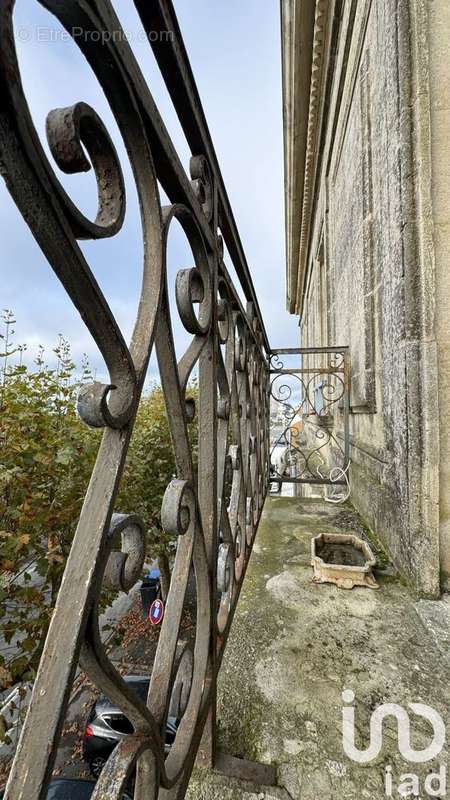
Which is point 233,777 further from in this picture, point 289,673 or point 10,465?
point 10,465

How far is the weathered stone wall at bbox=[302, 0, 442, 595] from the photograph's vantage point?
1376 mm

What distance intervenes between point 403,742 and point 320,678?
229 millimetres

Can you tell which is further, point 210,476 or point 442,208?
point 442,208

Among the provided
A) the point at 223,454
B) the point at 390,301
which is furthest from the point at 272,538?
the point at 390,301

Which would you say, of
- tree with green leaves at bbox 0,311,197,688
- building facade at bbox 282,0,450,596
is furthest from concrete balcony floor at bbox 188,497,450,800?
tree with green leaves at bbox 0,311,197,688

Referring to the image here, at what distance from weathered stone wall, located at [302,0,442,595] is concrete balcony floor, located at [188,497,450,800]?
12.0 inches

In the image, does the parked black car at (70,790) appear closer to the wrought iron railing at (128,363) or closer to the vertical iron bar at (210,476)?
the vertical iron bar at (210,476)

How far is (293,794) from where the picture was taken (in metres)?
0.69

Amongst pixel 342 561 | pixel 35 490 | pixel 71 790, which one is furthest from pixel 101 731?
pixel 342 561

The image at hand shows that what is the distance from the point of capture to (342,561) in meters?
1.67

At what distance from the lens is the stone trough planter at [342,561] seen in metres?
1.44

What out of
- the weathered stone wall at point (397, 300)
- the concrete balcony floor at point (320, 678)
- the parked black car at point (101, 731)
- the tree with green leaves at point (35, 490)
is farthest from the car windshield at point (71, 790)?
the weathered stone wall at point (397, 300)

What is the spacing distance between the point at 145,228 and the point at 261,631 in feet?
4.05

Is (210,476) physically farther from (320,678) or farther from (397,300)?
(397,300)
